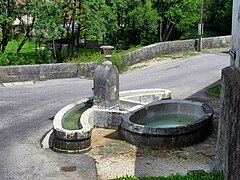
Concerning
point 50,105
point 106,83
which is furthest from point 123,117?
point 50,105

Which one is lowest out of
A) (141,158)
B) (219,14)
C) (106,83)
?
(141,158)

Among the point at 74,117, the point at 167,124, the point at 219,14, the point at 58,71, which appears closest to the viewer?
the point at 74,117

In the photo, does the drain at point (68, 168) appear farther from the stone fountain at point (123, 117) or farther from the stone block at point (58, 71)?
the stone block at point (58, 71)

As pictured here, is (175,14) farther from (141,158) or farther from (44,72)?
(141,158)

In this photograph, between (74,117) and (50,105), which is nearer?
(74,117)

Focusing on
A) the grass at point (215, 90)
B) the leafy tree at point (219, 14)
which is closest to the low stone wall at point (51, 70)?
the grass at point (215, 90)

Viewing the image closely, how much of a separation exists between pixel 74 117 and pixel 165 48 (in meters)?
14.4

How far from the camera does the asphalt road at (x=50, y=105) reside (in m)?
9.16

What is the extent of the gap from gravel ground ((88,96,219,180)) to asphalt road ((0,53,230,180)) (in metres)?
0.39

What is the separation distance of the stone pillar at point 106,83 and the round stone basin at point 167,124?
999 millimetres

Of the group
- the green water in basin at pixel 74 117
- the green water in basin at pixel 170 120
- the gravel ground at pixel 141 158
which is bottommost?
the gravel ground at pixel 141 158

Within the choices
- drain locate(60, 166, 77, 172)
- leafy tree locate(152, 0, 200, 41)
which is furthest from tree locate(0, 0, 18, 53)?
leafy tree locate(152, 0, 200, 41)

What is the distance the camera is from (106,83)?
12.3 m

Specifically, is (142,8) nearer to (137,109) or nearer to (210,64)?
(210,64)
